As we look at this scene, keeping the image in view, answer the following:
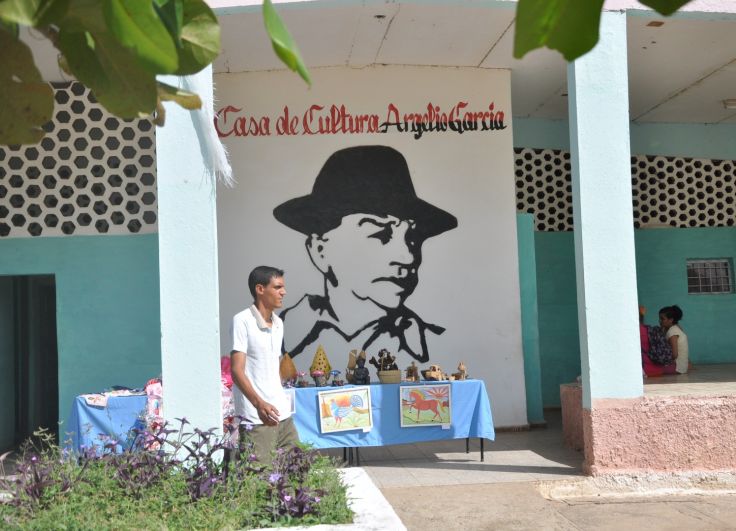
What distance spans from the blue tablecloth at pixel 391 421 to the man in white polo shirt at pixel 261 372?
240 centimetres

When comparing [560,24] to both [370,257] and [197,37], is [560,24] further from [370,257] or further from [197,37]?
[370,257]

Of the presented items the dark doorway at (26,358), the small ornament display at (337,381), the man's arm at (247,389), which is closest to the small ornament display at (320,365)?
the small ornament display at (337,381)

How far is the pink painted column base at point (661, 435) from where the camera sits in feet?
22.5

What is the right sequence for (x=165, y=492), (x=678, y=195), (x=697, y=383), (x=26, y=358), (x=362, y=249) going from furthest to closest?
(x=678, y=195)
(x=26, y=358)
(x=362, y=249)
(x=697, y=383)
(x=165, y=492)

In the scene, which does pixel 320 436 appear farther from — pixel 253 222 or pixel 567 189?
pixel 567 189

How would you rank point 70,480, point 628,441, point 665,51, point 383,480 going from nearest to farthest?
point 70,480 < point 628,441 < point 383,480 < point 665,51

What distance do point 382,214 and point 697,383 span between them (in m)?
3.89

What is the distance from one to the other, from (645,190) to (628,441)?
672 cm

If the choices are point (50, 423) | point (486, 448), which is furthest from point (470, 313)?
point (50, 423)

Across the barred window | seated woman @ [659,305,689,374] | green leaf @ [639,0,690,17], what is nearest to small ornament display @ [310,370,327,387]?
seated woman @ [659,305,689,374]

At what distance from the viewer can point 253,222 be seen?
971 centimetres

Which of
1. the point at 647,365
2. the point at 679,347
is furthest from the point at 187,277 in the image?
the point at 679,347

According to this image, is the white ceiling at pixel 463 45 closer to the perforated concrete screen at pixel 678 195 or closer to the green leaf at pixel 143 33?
the perforated concrete screen at pixel 678 195

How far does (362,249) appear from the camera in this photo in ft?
32.3
